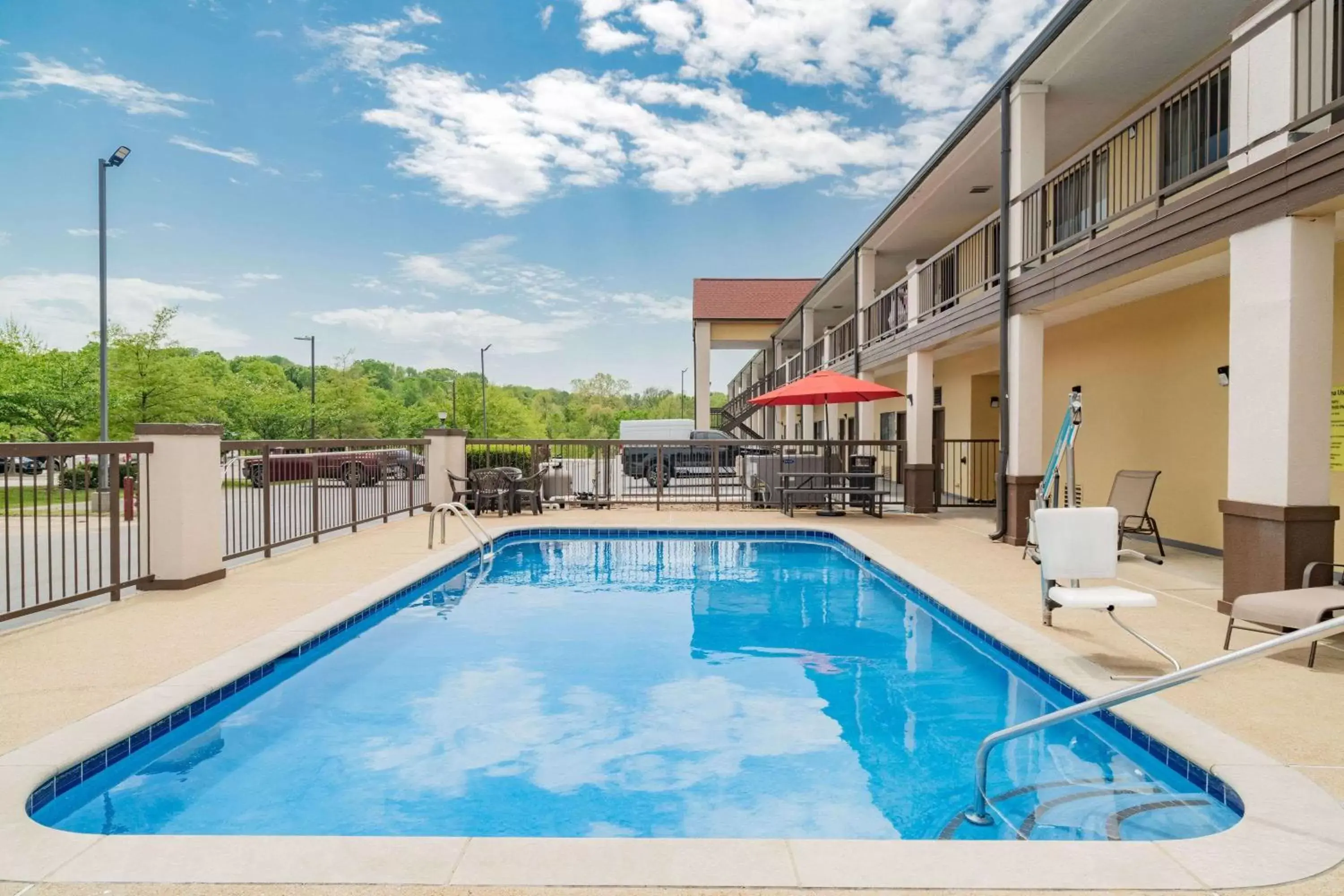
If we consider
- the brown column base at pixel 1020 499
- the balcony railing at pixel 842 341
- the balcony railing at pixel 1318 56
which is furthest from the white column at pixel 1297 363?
the balcony railing at pixel 842 341

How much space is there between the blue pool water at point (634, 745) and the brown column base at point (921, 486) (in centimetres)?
719

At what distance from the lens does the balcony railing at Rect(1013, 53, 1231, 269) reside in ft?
22.6

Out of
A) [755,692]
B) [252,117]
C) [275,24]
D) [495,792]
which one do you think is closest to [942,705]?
[755,692]

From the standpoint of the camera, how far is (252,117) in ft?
150

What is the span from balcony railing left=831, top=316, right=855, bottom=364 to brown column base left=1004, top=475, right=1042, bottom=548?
8.49 meters

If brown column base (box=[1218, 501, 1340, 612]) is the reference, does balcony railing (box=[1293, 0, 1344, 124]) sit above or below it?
above

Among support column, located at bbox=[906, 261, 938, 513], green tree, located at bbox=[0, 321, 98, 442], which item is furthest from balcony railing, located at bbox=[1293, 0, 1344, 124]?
green tree, located at bbox=[0, 321, 98, 442]

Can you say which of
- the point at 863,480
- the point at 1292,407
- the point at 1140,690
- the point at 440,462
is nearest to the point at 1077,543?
the point at 1292,407

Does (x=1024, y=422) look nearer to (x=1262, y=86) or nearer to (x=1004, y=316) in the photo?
(x=1004, y=316)

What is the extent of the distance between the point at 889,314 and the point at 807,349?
775cm

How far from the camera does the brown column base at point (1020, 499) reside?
9531 mm

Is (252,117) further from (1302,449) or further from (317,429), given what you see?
(1302,449)

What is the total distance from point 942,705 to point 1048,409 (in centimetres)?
994

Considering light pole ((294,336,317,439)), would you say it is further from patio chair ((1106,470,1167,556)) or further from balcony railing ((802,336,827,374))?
patio chair ((1106,470,1167,556))
